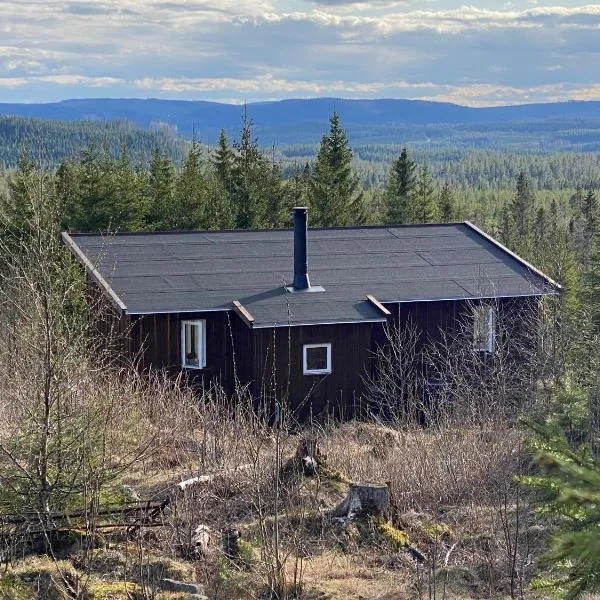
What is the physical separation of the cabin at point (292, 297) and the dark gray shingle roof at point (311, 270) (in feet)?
0.12

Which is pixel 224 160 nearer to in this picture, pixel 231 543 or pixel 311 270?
pixel 311 270

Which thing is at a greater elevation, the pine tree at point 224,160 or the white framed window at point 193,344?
the pine tree at point 224,160

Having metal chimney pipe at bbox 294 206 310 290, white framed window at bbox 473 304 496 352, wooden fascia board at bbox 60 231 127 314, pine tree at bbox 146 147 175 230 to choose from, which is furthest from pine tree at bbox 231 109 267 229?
white framed window at bbox 473 304 496 352

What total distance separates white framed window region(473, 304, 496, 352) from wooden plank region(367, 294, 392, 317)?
253cm

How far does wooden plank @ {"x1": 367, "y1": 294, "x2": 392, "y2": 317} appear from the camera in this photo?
22234mm

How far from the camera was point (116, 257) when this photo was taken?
23.7 meters

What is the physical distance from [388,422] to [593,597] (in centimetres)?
1400

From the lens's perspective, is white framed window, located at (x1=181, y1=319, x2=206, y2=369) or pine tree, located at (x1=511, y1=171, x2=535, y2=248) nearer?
white framed window, located at (x1=181, y1=319, x2=206, y2=369)

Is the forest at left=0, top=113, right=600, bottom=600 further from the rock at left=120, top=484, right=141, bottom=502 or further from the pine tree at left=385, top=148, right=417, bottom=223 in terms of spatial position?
the pine tree at left=385, top=148, right=417, bottom=223

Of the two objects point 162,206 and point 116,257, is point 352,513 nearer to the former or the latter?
point 116,257

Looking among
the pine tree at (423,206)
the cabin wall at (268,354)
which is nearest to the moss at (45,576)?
the cabin wall at (268,354)

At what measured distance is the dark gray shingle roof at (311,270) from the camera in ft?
72.3

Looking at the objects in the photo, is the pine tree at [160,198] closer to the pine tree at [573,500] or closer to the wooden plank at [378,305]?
the wooden plank at [378,305]

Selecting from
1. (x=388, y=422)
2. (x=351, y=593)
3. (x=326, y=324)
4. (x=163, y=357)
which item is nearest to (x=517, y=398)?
(x=388, y=422)
